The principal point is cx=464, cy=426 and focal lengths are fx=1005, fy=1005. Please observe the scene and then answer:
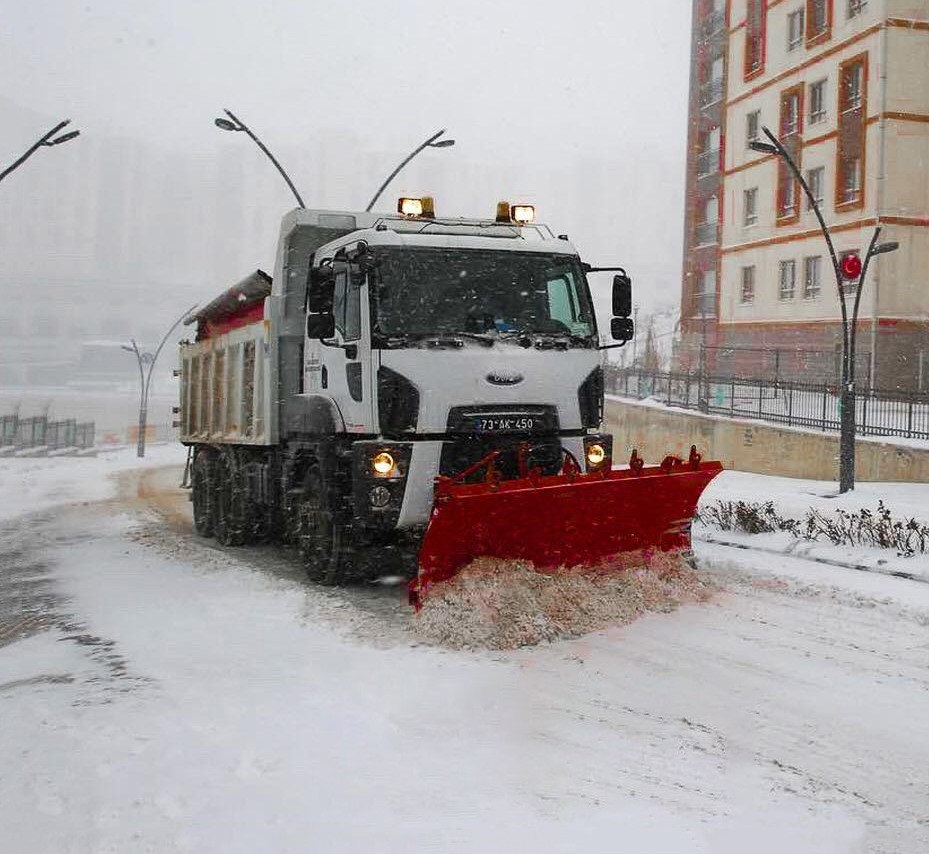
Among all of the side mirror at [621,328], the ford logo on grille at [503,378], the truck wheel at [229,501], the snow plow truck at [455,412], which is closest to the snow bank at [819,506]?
the snow plow truck at [455,412]

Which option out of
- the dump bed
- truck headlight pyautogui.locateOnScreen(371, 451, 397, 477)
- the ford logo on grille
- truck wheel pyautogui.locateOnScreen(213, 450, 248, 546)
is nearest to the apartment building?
the dump bed

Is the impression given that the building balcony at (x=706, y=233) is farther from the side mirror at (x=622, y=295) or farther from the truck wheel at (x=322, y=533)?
the truck wheel at (x=322, y=533)

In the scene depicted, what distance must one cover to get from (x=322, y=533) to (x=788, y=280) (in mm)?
27494

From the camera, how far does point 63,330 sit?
18650 centimetres

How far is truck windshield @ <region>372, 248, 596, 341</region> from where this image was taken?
816 cm

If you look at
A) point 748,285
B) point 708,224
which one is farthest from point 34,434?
point 748,285

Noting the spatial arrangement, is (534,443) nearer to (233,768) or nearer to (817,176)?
(233,768)

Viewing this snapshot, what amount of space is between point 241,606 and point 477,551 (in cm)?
227

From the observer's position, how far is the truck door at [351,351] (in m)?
8.12

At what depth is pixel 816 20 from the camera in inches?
1272

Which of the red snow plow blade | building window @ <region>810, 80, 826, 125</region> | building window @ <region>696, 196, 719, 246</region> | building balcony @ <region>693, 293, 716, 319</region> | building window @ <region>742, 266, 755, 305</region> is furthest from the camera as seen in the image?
building window @ <region>696, 196, 719, 246</region>

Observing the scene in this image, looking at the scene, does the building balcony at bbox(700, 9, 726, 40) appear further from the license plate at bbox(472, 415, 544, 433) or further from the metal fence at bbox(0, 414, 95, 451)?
the license plate at bbox(472, 415, 544, 433)

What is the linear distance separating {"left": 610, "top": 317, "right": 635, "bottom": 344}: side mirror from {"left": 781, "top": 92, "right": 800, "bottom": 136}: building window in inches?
1075

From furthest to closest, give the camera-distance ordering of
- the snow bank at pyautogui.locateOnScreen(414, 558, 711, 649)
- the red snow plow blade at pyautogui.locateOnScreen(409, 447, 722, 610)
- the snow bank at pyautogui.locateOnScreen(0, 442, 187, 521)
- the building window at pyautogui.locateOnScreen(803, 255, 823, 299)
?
1. the building window at pyautogui.locateOnScreen(803, 255, 823, 299)
2. the snow bank at pyautogui.locateOnScreen(0, 442, 187, 521)
3. the red snow plow blade at pyautogui.locateOnScreen(409, 447, 722, 610)
4. the snow bank at pyautogui.locateOnScreen(414, 558, 711, 649)
